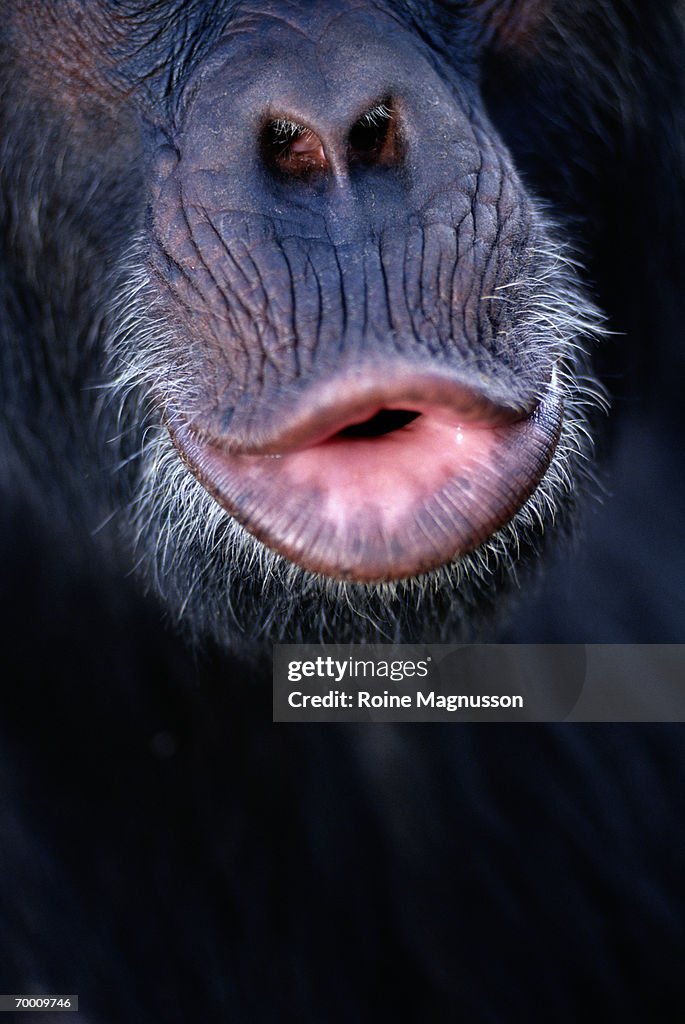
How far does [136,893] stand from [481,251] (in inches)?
43.1

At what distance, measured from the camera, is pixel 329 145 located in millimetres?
1252

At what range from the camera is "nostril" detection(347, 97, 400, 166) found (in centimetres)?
128

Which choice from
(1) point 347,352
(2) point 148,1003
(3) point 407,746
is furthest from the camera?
(3) point 407,746

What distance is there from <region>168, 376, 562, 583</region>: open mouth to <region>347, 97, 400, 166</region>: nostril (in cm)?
25

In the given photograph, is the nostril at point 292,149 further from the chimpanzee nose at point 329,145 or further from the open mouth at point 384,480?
the open mouth at point 384,480

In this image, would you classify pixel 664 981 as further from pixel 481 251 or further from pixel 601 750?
pixel 481 251

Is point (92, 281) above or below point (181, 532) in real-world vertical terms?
above

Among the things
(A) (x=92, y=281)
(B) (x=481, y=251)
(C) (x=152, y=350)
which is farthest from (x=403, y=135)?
(A) (x=92, y=281)

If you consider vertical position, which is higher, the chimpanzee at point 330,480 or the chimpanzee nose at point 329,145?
the chimpanzee nose at point 329,145

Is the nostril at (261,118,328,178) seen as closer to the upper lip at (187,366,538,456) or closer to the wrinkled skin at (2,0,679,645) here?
the wrinkled skin at (2,0,679,645)

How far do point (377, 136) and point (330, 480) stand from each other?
1.15ft

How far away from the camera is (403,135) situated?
1299 mm

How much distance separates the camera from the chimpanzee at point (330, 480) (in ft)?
4.19

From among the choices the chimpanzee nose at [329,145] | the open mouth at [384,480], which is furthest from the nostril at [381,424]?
the chimpanzee nose at [329,145]
